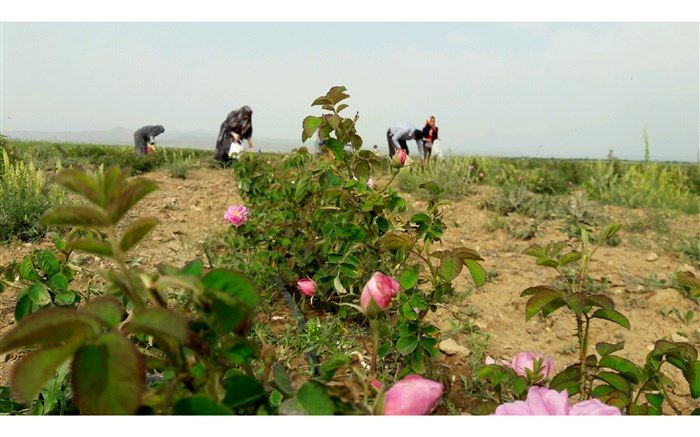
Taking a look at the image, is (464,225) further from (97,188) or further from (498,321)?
(97,188)

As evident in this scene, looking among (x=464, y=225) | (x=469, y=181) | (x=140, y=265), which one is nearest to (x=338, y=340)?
(x=140, y=265)

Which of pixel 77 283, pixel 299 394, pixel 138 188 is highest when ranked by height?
pixel 138 188

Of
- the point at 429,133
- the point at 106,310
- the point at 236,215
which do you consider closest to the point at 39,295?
the point at 106,310

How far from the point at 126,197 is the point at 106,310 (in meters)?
0.09

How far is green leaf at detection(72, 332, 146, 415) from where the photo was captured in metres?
0.34

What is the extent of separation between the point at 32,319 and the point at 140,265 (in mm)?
2819

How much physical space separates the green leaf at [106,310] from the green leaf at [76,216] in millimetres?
63

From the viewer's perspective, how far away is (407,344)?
4.39 ft

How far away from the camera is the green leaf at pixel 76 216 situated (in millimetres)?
400

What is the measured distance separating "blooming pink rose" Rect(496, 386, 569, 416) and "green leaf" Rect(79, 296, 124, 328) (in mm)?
432

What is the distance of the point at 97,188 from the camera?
41cm

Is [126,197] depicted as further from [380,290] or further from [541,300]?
[541,300]

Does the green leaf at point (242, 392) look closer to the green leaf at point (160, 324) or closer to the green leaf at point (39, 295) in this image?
the green leaf at point (160, 324)

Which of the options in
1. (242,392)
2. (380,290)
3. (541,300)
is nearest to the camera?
(242,392)
